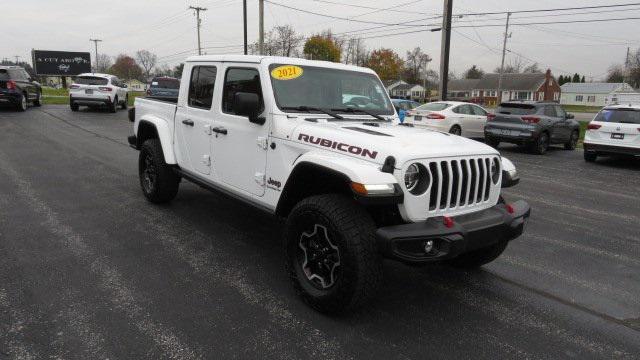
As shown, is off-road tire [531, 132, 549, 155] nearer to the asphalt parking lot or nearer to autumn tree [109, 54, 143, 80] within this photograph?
the asphalt parking lot

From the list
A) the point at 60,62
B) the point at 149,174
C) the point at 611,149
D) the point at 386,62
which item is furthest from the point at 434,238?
the point at 386,62

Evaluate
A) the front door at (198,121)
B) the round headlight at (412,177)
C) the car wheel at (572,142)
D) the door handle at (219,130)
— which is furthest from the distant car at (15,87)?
the car wheel at (572,142)

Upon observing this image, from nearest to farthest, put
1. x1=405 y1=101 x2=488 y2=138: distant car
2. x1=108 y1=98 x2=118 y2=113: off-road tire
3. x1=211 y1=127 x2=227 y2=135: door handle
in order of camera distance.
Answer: x1=211 y1=127 x2=227 y2=135: door handle, x1=405 y1=101 x2=488 y2=138: distant car, x1=108 y1=98 x2=118 y2=113: off-road tire

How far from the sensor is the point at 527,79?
93.2 metres

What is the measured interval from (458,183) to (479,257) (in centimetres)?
121

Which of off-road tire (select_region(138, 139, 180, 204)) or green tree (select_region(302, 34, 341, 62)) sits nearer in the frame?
off-road tire (select_region(138, 139, 180, 204))

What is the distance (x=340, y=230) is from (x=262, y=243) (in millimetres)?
2031

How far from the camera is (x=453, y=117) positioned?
15.7m

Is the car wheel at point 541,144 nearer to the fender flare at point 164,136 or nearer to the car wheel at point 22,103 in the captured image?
the fender flare at point 164,136

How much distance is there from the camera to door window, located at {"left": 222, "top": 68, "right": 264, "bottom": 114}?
4.47 metres

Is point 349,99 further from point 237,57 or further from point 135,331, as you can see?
point 135,331

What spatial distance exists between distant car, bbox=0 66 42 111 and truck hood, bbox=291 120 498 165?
19107 mm

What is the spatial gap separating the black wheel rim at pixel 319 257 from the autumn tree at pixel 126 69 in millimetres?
118890

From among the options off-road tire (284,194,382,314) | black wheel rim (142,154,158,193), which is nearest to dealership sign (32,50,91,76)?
black wheel rim (142,154,158,193)
